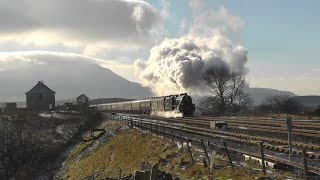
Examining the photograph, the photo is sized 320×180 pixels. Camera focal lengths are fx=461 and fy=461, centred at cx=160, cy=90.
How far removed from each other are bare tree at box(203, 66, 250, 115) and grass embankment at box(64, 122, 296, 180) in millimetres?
40154

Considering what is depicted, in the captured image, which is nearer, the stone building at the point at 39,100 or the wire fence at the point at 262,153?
the wire fence at the point at 262,153

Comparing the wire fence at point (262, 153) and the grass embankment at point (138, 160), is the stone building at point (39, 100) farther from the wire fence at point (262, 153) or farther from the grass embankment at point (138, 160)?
the wire fence at point (262, 153)

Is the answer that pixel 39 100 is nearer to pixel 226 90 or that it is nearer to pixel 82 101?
pixel 82 101

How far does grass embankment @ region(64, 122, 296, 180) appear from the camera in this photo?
1830 centimetres

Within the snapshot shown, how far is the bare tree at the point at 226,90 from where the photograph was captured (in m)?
83.6

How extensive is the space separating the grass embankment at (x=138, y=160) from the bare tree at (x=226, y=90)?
40154 mm

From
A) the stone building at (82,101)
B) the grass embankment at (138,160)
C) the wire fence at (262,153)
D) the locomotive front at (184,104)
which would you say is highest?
the stone building at (82,101)

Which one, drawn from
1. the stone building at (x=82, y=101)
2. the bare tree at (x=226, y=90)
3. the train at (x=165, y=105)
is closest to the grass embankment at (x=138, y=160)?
the train at (x=165, y=105)

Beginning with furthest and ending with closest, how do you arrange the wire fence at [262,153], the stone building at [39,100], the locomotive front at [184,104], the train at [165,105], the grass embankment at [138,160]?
the stone building at [39,100], the train at [165,105], the locomotive front at [184,104], the grass embankment at [138,160], the wire fence at [262,153]

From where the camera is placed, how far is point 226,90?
90.5 metres

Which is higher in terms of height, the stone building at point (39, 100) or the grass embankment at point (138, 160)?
the stone building at point (39, 100)

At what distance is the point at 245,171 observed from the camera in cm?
1661

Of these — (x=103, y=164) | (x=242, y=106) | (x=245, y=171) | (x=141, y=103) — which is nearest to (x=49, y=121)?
(x=141, y=103)

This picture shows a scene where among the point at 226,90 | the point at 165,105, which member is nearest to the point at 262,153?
the point at 165,105
